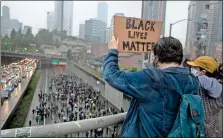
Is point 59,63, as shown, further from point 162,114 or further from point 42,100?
point 162,114

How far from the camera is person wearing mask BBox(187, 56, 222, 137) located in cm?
173

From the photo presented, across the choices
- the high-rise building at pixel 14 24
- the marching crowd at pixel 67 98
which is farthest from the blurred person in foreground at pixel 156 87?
the marching crowd at pixel 67 98

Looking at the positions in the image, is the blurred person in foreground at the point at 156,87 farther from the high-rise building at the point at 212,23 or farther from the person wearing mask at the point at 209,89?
the high-rise building at the point at 212,23

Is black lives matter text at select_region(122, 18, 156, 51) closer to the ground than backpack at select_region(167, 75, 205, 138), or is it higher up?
higher up

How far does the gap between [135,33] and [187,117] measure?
83 cm

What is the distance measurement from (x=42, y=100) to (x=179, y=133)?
9832 mm

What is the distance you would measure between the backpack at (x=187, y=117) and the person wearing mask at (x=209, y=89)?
0.61 metres

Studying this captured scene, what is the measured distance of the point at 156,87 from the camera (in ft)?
3.65

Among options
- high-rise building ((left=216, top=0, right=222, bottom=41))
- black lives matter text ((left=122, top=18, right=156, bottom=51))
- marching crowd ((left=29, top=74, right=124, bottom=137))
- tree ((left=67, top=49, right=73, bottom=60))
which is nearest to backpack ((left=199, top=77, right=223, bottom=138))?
black lives matter text ((left=122, top=18, right=156, bottom=51))

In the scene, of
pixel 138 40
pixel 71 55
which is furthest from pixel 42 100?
pixel 138 40

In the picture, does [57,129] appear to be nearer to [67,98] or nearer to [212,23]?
[67,98]

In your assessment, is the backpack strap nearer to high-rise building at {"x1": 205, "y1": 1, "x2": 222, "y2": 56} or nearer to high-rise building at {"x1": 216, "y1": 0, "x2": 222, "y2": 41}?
high-rise building at {"x1": 205, "y1": 1, "x2": 222, "y2": 56}

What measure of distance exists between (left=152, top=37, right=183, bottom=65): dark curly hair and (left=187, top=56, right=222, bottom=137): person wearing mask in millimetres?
599

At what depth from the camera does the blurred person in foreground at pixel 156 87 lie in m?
1.11
